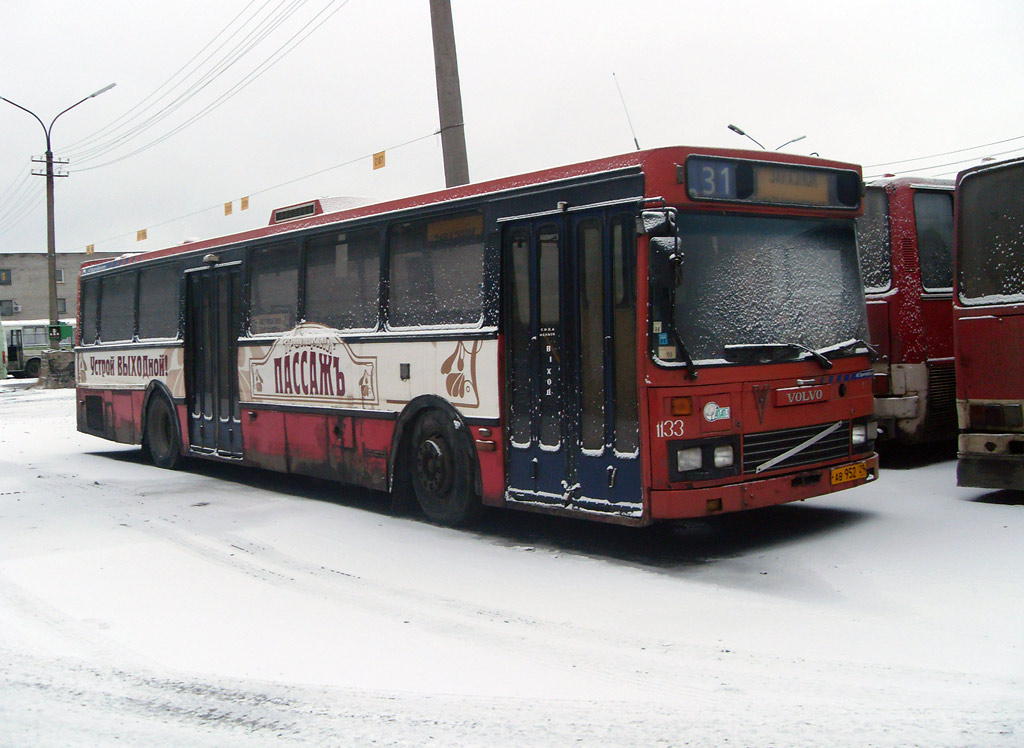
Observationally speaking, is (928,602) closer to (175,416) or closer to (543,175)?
(543,175)

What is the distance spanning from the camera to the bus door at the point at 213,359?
12.5 m

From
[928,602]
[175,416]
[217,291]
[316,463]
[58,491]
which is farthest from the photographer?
[175,416]

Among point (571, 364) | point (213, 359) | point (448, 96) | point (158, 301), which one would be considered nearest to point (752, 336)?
point (571, 364)

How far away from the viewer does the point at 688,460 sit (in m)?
7.12

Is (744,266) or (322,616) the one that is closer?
(322,616)

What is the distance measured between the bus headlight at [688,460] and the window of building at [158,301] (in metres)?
8.83

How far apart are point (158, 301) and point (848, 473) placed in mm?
9942

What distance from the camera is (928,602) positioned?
19.8 ft

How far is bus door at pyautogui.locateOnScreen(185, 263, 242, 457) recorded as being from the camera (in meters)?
12.5

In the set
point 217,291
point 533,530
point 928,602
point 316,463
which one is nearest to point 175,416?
point 217,291

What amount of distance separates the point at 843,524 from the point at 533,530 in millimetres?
2611

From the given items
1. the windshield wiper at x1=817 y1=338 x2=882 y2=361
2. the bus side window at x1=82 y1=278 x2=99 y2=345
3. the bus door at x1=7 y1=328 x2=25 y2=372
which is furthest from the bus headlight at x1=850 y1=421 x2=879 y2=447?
the bus door at x1=7 y1=328 x2=25 y2=372

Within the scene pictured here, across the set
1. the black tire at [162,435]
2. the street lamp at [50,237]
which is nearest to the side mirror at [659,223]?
the black tire at [162,435]

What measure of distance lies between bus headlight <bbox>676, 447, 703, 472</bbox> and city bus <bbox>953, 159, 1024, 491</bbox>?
Result: 3234 millimetres
